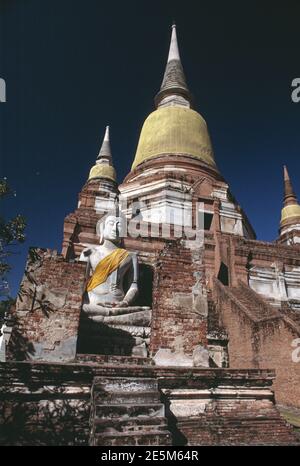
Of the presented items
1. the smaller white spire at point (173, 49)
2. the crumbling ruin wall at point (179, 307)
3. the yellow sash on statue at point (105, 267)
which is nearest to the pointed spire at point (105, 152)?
the smaller white spire at point (173, 49)

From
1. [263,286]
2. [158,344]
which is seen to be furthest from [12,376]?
[263,286]

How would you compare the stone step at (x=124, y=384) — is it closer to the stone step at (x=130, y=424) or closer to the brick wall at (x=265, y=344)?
the stone step at (x=130, y=424)

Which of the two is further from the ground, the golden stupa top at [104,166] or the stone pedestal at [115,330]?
the golden stupa top at [104,166]

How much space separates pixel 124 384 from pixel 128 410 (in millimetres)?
379

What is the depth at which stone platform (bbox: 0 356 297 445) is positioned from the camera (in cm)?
Answer: 411

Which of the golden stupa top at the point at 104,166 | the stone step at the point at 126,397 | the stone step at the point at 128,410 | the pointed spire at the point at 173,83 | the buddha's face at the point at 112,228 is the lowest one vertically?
the stone step at the point at 128,410

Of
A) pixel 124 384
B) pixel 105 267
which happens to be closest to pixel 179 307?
pixel 124 384

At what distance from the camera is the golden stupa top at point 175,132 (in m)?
23.2

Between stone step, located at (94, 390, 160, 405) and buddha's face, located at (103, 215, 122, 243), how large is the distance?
171 inches

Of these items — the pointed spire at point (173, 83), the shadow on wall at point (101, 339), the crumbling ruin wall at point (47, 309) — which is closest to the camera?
the crumbling ruin wall at point (47, 309)

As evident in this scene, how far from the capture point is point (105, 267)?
7.52m

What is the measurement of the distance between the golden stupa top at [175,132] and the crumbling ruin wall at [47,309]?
17850mm

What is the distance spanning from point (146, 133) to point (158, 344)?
Answer: 69.6 feet

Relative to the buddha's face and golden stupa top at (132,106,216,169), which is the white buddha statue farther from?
golden stupa top at (132,106,216,169)
